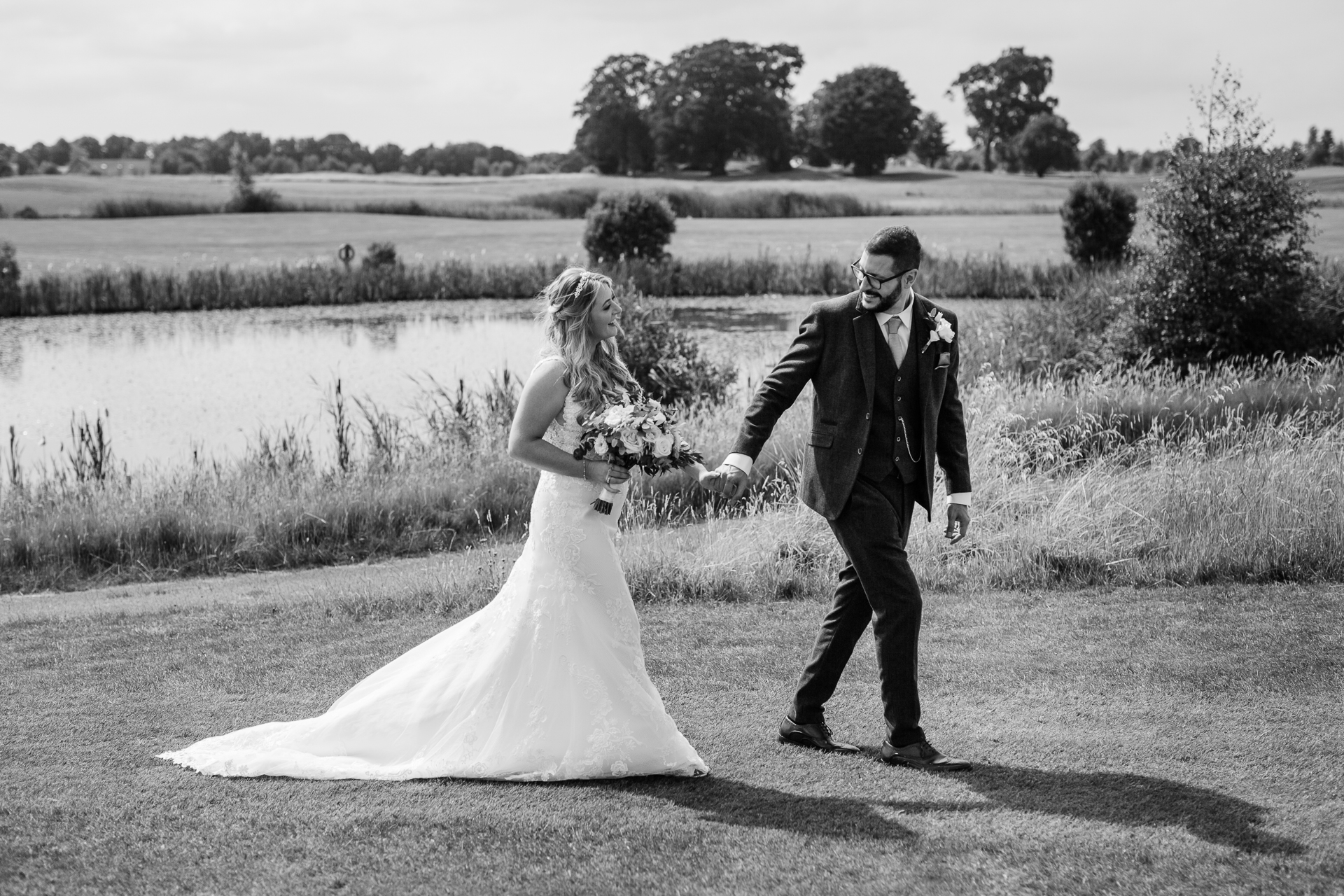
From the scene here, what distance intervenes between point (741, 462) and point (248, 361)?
1813 cm

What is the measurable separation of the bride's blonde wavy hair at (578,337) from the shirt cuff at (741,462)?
1.76 feet

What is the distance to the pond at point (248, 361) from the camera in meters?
16.3

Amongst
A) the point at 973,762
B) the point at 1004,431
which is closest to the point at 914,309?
the point at 973,762

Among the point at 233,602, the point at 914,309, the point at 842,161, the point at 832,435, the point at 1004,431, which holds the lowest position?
the point at 233,602

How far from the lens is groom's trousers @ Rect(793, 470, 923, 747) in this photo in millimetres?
4664

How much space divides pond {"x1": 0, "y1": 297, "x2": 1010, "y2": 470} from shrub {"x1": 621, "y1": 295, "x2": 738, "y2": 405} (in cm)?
60

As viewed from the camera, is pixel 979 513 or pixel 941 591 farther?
pixel 979 513

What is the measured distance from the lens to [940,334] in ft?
15.8

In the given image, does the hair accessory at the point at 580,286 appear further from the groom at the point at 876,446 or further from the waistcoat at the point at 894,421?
the waistcoat at the point at 894,421

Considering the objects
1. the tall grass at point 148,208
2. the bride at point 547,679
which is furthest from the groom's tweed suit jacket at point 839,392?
the tall grass at point 148,208

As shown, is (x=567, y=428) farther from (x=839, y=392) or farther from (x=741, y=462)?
(x=839, y=392)

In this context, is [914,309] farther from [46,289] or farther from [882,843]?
[46,289]

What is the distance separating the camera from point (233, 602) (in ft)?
26.0

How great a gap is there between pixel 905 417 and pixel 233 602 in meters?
4.98
